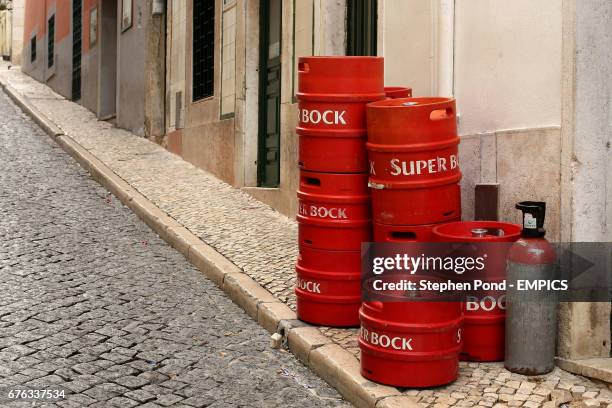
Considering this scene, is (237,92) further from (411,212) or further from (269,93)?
(411,212)

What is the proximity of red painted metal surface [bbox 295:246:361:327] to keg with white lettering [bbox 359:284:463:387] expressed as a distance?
2.84ft

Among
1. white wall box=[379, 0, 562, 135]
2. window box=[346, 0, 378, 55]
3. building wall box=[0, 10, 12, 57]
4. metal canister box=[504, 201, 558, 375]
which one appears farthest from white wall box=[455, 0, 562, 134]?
building wall box=[0, 10, 12, 57]

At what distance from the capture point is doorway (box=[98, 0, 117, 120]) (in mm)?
18500

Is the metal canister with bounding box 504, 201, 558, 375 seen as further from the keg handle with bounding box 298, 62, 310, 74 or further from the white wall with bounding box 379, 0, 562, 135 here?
the keg handle with bounding box 298, 62, 310, 74

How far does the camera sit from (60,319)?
5.33 meters

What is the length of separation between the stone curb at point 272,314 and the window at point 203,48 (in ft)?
7.88

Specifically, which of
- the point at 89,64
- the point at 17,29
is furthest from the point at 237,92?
the point at 17,29

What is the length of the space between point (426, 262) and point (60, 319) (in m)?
2.56

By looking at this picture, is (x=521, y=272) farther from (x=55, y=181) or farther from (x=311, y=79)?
(x=55, y=181)

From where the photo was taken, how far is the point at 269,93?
10.2 metres

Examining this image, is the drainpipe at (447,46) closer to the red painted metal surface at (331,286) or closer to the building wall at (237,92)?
the red painted metal surface at (331,286)

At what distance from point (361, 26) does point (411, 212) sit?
4.14 metres

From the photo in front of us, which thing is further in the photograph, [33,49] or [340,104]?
[33,49]

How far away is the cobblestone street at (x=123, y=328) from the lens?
13.7ft
